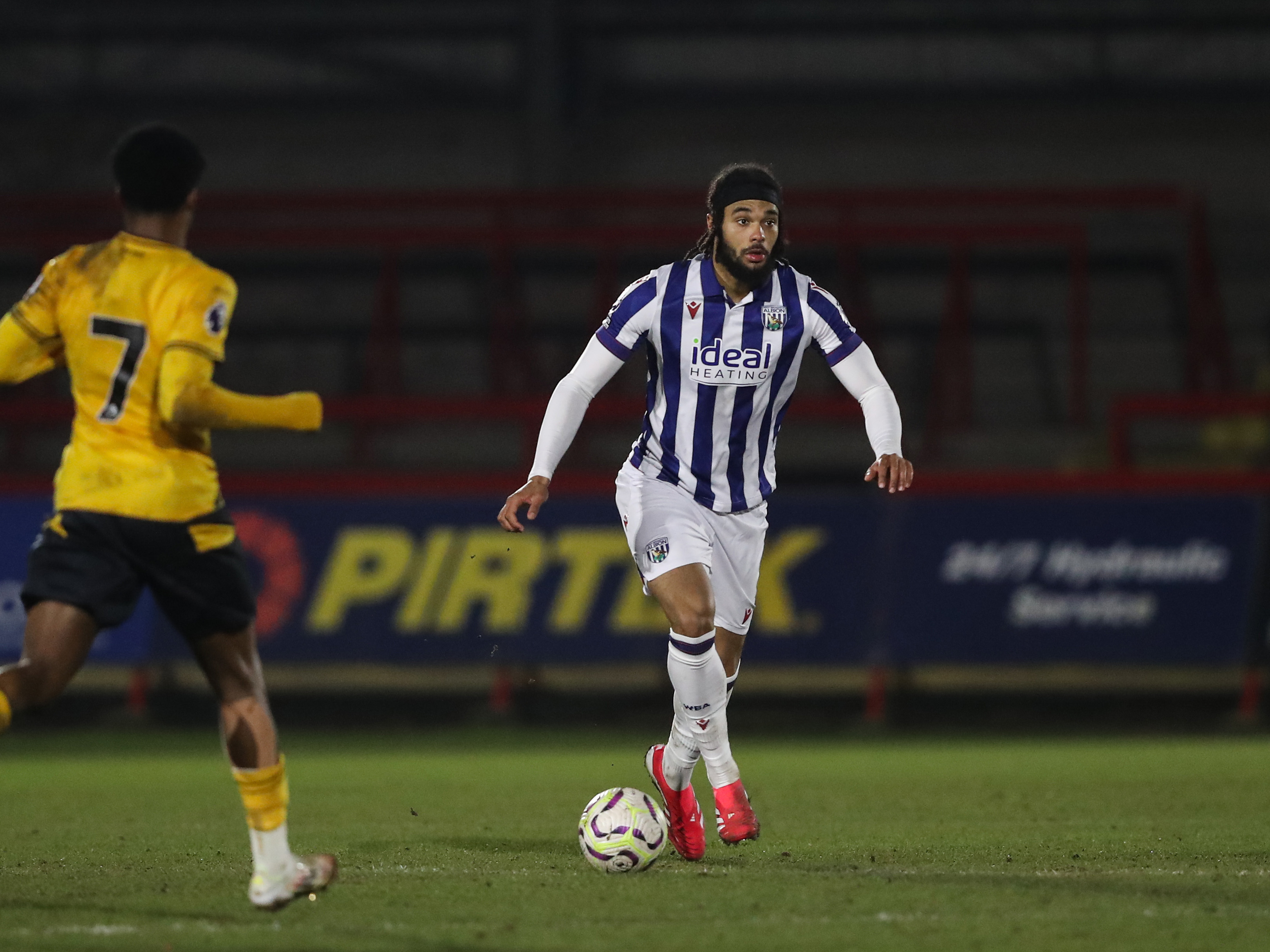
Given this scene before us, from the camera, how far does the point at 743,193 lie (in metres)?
6.28

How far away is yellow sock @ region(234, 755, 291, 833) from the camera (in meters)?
4.85

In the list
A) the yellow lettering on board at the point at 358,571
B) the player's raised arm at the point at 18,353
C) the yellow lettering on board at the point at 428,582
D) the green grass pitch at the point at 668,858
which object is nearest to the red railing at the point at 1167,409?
the green grass pitch at the point at 668,858

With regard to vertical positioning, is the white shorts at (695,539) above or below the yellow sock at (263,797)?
above

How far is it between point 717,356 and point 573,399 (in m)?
0.52

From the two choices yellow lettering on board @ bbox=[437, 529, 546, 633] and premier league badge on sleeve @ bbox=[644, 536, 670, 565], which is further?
yellow lettering on board @ bbox=[437, 529, 546, 633]

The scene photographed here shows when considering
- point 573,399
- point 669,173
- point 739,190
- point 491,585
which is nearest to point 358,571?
point 491,585

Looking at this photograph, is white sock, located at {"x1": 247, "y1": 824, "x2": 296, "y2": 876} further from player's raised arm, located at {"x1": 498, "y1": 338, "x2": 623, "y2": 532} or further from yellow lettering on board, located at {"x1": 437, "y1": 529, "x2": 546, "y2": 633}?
yellow lettering on board, located at {"x1": 437, "y1": 529, "x2": 546, "y2": 633}

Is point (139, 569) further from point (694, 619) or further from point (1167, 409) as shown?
point (1167, 409)

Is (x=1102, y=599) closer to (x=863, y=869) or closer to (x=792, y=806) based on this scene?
(x=792, y=806)

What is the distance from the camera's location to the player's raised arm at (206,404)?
4.61 metres

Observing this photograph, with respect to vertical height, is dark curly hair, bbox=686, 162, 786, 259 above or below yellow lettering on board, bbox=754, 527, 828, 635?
above

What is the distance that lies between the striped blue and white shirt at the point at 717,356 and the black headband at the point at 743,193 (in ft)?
0.80

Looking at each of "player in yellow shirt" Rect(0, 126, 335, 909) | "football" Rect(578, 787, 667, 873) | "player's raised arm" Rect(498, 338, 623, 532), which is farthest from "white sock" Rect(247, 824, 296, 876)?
"player's raised arm" Rect(498, 338, 623, 532)

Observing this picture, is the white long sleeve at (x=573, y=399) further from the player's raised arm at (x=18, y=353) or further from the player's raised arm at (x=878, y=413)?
the player's raised arm at (x=18, y=353)
